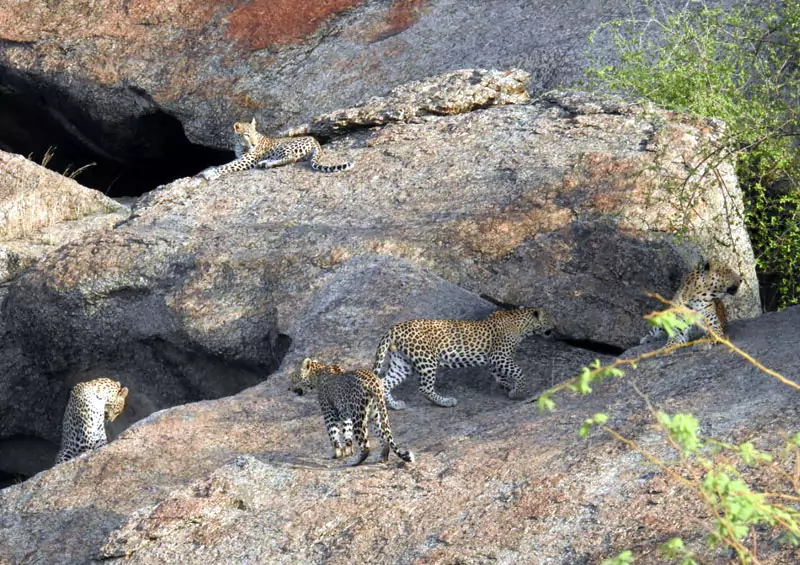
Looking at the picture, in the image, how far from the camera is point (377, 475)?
10.9 meters

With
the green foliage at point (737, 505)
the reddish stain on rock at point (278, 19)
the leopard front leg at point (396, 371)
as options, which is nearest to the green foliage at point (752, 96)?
the leopard front leg at point (396, 371)

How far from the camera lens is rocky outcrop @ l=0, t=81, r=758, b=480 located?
15.4m

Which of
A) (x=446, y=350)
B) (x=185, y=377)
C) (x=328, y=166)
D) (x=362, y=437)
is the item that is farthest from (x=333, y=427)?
(x=328, y=166)

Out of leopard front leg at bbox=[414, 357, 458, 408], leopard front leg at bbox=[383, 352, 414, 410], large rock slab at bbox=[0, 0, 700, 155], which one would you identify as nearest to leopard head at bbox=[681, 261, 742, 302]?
leopard front leg at bbox=[414, 357, 458, 408]

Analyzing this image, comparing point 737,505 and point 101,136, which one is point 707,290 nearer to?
point 737,505

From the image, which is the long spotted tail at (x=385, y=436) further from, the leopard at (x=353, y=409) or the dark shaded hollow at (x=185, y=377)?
the dark shaded hollow at (x=185, y=377)

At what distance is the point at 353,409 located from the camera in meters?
11.7

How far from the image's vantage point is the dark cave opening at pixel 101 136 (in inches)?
962

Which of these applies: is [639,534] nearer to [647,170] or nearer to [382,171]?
[647,170]

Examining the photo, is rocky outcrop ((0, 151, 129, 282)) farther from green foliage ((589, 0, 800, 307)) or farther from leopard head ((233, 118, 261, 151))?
green foliage ((589, 0, 800, 307))

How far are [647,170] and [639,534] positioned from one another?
7888 mm

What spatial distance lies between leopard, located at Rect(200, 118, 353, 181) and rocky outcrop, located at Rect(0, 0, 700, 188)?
7.33 feet

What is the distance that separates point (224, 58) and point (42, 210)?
506cm

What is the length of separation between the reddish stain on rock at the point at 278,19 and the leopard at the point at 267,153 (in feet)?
12.6
